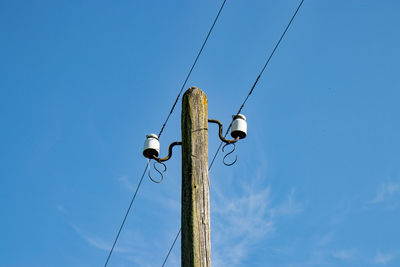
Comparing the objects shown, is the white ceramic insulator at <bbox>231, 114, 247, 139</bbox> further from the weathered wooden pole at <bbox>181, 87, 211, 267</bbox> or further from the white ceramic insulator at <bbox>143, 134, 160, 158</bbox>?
the white ceramic insulator at <bbox>143, 134, 160, 158</bbox>

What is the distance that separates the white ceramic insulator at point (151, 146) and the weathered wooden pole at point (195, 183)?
24.9 inches

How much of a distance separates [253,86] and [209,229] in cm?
267

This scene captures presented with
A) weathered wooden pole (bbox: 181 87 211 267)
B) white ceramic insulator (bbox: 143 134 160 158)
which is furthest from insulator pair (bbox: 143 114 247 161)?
weathered wooden pole (bbox: 181 87 211 267)

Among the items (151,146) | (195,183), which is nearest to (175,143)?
(151,146)

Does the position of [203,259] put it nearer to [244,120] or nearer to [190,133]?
[190,133]

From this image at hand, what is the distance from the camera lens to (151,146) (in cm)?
575

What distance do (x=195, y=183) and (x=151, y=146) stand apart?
1.19m

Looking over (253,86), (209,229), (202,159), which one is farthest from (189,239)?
(253,86)

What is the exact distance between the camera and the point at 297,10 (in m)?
7.15

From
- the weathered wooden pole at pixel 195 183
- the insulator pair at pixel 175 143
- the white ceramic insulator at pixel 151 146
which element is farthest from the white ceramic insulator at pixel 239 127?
the white ceramic insulator at pixel 151 146

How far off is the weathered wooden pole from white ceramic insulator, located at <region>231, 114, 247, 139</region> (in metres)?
0.45

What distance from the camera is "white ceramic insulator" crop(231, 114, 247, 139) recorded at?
18.5 feet

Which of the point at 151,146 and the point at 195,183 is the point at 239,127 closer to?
the point at 151,146

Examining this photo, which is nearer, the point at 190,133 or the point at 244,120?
the point at 190,133
